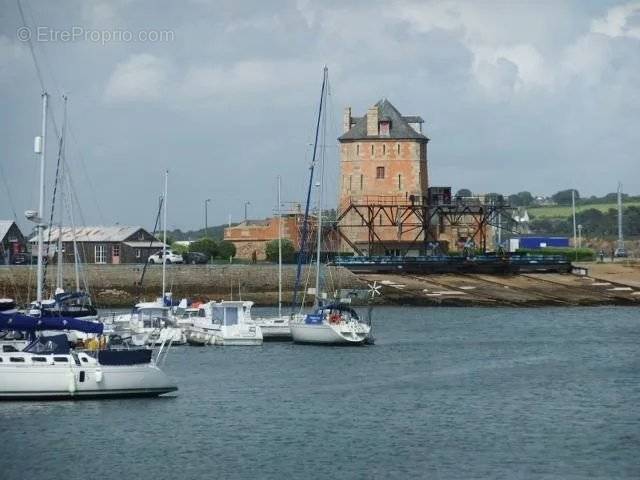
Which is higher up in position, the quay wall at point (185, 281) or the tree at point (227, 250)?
the tree at point (227, 250)

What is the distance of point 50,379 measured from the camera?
157 ft

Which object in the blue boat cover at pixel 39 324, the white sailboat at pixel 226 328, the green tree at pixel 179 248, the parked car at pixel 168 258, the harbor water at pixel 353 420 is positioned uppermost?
the green tree at pixel 179 248

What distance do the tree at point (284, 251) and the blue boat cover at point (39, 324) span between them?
6606 cm

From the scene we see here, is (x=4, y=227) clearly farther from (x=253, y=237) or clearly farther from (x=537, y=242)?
(x=537, y=242)

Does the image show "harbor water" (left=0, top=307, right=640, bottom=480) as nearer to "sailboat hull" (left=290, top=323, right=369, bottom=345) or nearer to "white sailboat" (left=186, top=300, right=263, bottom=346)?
"sailboat hull" (left=290, top=323, right=369, bottom=345)

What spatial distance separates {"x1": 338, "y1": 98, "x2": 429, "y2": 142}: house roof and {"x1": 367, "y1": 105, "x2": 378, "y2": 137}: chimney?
26 cm

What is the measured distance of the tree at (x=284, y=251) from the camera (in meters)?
118

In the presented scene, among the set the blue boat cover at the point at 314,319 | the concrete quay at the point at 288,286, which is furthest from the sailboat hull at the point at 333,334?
the concrete quay at the point at 288,286

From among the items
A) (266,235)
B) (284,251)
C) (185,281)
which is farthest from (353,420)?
(266,235)

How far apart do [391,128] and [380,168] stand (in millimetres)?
3504

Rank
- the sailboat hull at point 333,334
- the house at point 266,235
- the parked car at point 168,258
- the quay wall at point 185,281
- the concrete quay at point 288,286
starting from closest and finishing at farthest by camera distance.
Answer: the sailboat hull at point 333,334, the quay wall at point 185,281, the concrete quay at point 288,286, the parked car at point 168,258, the house at point 266,235

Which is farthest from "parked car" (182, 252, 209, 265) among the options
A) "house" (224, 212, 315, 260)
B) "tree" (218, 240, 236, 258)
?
"house" (224, 212, 315, 260)

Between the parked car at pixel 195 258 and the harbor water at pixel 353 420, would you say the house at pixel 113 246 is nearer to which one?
the parked car at pixel 195 258

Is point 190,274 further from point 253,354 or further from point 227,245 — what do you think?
point 253,354
